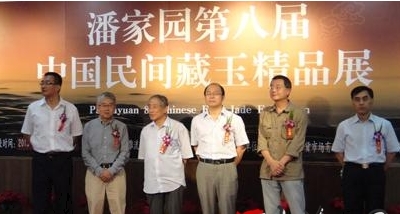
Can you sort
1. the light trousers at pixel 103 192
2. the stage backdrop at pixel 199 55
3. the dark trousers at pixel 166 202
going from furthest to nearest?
the stage backdrop at pixel 199 55 < the light trousers at pixel 103 192 < the dark trousers at pixel 166 202

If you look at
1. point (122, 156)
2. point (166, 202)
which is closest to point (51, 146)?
point (122, 156)

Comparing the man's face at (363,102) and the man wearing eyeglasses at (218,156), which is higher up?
the man's face at (363,102)

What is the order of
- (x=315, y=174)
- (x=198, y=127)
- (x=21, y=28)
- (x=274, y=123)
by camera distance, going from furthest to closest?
(x=21, y=28), (x=315, y=174), (x=198, y=127), (x=274, y=123)

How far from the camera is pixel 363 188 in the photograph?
4.42m

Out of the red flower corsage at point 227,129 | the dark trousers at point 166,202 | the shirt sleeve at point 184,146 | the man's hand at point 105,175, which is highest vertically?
the red flower corsage at point 227,129

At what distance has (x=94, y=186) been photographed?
4.61m

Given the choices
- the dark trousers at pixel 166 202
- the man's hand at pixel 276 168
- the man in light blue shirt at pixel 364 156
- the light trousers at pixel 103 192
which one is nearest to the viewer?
the man's hand at pixel 276 168

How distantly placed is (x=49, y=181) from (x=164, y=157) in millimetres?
1102

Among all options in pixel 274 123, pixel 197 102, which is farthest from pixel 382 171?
pixel 197 102

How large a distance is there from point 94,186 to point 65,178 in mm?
313

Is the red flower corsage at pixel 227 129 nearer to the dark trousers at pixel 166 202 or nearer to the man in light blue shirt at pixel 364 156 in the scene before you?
the dark trousers at pixel 166 202

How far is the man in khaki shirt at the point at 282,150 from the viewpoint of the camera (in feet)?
14.1

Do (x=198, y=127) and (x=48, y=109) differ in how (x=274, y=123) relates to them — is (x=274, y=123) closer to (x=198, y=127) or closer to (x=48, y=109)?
(x=198, y=127)

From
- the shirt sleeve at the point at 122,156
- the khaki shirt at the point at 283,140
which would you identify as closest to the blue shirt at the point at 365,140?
the khaki shirt at the point at 283,140
